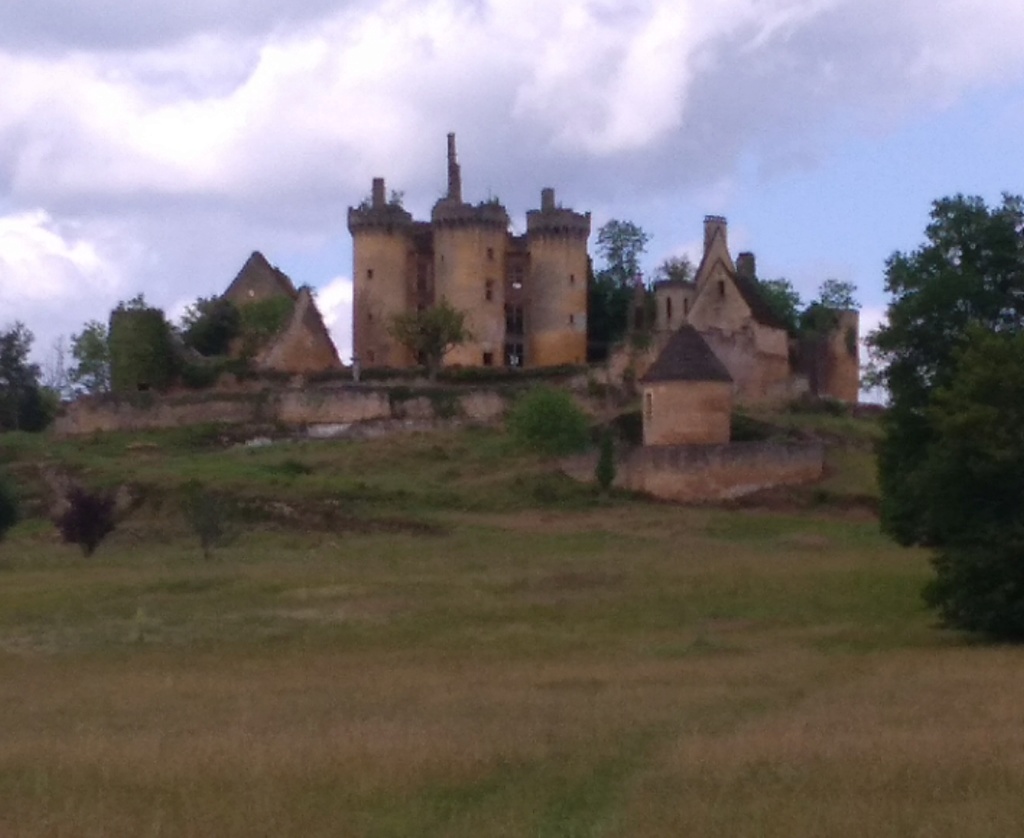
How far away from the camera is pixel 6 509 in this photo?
180ft

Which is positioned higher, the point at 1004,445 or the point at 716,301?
the point at 716,301

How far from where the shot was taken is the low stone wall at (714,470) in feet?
200

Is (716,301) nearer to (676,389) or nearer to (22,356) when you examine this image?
(676,389)

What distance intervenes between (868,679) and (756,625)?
814cm

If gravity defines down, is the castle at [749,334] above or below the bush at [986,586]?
above

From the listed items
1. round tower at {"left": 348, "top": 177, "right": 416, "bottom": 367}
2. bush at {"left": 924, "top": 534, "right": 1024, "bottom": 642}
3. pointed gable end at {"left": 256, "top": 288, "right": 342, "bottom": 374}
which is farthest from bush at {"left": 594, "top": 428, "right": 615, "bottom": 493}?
bush at {"left": 924, "top": 534, "right": 1024, "bottom": 642}

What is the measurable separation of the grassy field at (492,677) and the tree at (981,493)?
0.89 m

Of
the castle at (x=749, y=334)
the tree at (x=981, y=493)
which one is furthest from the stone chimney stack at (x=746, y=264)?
the tree at (x=981, y=493)

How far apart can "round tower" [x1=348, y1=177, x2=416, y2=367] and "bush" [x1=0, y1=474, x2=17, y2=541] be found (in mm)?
32918

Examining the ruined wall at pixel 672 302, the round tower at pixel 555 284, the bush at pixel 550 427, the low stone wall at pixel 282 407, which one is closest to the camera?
the bush at pixel 550 427

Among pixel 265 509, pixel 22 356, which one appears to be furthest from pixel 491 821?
pixel 22 356

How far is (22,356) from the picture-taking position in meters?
96.5

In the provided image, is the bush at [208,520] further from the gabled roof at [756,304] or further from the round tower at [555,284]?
the round tower at [555,284]

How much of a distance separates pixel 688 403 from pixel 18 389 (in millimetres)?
45219
